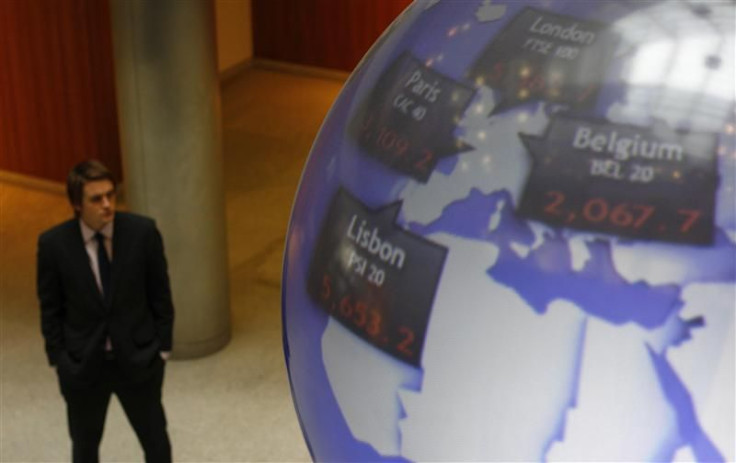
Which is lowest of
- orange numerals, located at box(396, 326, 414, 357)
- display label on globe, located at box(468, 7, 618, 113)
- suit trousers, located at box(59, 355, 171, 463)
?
suit trousers, located at box(59, 355, 171, 463)

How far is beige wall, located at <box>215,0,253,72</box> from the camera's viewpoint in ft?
37.5

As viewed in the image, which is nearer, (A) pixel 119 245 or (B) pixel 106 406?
(A) pixel 119 245

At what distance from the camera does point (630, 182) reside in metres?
1.45

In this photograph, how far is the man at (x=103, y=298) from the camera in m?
4.08

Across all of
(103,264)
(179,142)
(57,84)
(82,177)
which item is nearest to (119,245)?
(103,264)

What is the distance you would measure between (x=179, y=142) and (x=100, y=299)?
2016mm

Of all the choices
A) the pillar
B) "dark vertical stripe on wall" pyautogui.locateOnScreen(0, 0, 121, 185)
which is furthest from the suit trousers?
"dark vertical stripe on wall" pyautogui.locateOnScreen(0, 0, 121, 185)

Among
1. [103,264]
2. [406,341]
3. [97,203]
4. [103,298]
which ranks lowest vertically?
[103,298]

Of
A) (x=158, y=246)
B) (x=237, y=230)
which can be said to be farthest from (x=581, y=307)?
(x=237, y=230)

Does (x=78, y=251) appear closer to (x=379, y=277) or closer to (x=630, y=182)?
(x=379, y=277)

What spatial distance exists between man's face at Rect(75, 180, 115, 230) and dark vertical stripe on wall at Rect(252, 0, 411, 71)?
23.7 feet

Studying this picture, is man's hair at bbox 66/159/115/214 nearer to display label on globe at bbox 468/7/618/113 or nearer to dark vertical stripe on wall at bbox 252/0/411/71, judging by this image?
display label on globe at bbox 468/7/618/113

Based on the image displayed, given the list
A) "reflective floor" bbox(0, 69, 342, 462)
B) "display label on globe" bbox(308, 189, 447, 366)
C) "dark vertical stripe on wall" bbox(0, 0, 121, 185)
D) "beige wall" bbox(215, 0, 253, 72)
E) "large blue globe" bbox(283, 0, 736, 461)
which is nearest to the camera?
"large blue globe" bbox(283, 0, 736, 461)

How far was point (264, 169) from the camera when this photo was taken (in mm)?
9438
